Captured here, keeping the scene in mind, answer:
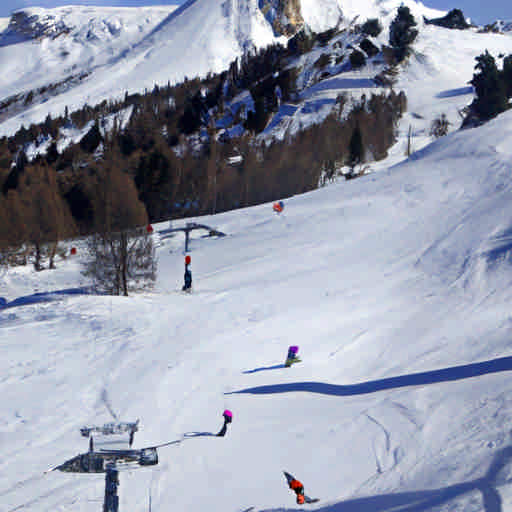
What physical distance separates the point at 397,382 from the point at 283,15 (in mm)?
185837

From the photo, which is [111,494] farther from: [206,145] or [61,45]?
[61,45]

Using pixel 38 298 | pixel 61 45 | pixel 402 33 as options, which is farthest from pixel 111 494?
pixel 61 45

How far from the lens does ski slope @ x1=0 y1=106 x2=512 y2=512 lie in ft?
18.6

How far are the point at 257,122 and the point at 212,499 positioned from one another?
65308 millimetres

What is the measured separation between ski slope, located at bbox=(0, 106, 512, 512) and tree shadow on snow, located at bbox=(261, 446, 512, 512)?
24mm

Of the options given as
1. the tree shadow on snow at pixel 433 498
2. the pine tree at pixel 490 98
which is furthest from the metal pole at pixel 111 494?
the pine tree at pixel 490 98

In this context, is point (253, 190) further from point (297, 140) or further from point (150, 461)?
point (150, 461)

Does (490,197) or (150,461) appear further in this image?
(490,197)

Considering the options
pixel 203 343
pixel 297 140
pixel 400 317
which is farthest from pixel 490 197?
pixel 297 140

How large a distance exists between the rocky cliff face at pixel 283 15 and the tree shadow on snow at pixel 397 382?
6917 inches

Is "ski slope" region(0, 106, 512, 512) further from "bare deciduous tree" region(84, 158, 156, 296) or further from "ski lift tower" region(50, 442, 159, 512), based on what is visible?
"bare deciduous tree" region(84, 158, 156, 296)

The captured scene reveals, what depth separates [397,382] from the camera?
8398mm

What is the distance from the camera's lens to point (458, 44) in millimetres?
76812

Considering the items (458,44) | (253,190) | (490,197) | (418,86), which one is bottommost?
(253,190)
